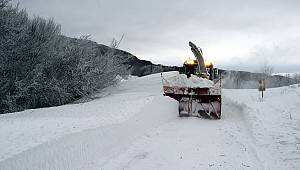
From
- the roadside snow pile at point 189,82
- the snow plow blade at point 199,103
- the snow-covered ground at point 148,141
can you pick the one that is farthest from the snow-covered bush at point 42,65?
the snow plow blade at point 199,103

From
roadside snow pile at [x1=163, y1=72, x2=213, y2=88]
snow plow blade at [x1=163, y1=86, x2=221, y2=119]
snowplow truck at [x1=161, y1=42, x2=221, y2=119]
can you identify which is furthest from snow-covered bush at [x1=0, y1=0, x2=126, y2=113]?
snow plow blade at [x1=163, y1=86, x2=221, y2=119]

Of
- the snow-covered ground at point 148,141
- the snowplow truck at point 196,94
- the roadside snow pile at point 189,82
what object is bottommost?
the snow-covered ground at point 148,141

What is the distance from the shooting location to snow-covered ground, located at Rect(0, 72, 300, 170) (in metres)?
8.33

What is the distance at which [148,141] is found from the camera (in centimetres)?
1113

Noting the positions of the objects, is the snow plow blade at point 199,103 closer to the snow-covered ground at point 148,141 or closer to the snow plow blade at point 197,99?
the snow plow blade at point 197,99


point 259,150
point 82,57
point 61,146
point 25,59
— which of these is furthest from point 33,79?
point 259,150

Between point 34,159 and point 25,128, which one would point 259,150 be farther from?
point 25,128

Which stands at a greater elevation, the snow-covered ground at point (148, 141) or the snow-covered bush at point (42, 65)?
the snow-covered bush at point (42, 65)

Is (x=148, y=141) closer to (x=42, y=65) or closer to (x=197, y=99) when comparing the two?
(x=197, y=99)

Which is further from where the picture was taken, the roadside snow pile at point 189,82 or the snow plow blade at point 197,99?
the roadside snow pile at point 189,82

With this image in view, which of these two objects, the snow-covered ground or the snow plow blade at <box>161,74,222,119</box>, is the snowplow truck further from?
the snow-covered ground

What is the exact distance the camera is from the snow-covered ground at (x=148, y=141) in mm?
8328

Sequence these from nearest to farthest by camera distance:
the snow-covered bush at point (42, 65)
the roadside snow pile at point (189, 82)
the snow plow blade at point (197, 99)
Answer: the snow plow blade at point (197, 99)
the roadside snow pile at point (189, 82)
the snow-covered bush at point (42, 65)

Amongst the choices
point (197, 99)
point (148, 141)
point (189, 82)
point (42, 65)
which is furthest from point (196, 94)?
point (42, 65)
